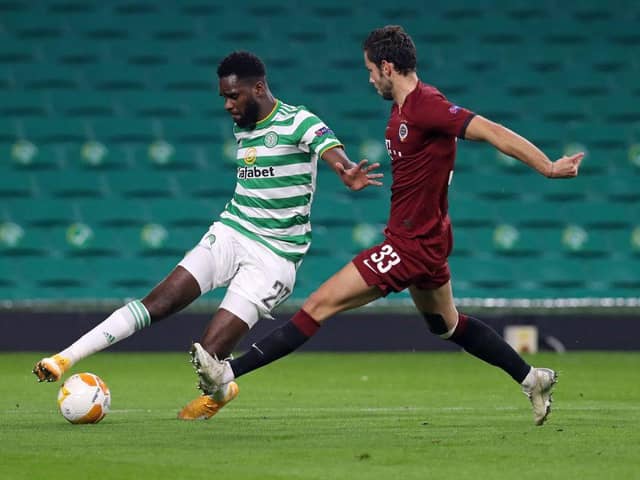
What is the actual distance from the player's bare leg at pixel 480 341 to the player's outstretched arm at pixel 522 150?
3.15ft

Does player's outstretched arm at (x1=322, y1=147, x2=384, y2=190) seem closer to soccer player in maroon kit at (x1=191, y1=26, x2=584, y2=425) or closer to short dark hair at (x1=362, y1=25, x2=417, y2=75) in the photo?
soccer player in maroon kit at (x1=191, y1=26, x2=584, y2=425)

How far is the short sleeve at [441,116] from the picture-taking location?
639 centimetres

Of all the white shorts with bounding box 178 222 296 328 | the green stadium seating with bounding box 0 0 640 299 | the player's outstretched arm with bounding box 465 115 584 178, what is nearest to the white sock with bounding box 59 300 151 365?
the white shorts with bounding box 178 222 296 328

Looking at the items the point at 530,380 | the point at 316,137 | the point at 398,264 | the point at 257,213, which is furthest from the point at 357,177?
the point at 530,380

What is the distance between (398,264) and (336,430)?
34.2 inches

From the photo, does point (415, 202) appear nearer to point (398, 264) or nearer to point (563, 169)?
point (398, 264)

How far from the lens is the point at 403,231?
6.72 metres

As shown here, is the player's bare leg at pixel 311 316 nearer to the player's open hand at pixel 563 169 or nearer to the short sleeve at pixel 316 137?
the short sleeve at pixel 316 137

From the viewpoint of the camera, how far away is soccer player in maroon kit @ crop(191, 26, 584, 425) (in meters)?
6.59

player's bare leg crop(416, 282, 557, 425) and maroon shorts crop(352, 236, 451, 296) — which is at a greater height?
maroon shorts crop(352, 236, 451, 296)

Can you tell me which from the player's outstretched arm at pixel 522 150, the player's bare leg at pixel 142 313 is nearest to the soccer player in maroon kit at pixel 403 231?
the player's outstretched arm at pixel 522 150

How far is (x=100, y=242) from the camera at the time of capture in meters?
13.8

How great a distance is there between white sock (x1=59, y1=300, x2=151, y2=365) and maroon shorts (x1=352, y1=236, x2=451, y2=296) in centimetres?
112

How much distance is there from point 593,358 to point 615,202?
220 centimetres
